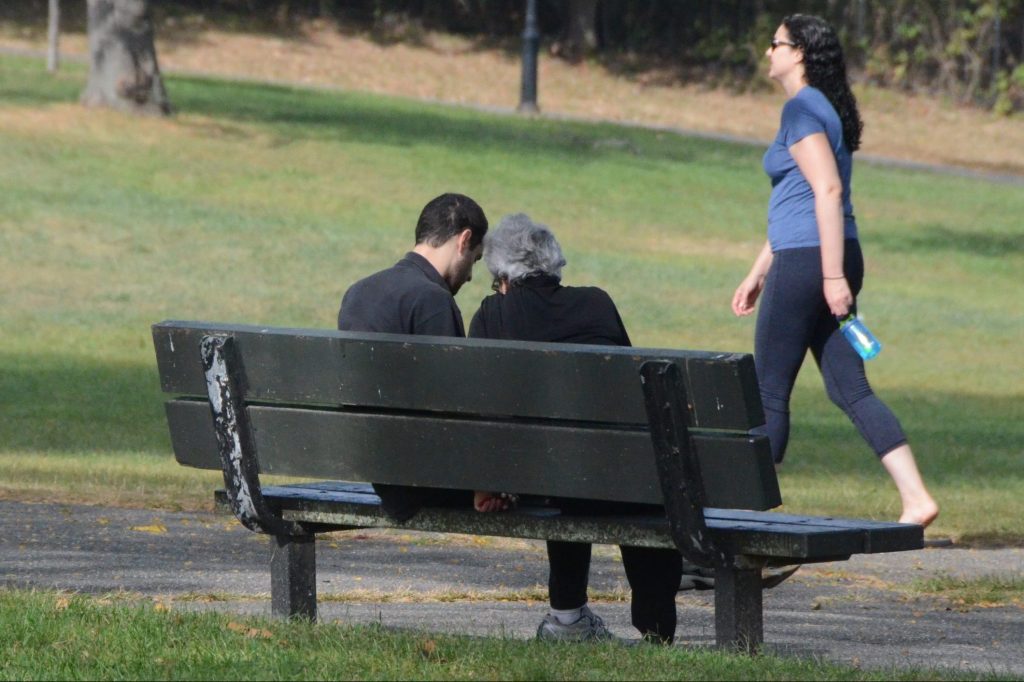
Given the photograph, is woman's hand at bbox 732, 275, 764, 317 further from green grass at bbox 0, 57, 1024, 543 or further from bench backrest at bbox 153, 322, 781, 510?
green grass at bbox 0, 57, 1024, 543

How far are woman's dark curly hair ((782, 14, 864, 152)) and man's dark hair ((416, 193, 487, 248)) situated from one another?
141 cm

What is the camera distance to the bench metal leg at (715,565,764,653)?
477cm

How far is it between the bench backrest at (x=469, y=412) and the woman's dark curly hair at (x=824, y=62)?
7.18 feet

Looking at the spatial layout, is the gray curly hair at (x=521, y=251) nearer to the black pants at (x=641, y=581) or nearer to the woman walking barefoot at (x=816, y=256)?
the black pants at (x=641, y=581)

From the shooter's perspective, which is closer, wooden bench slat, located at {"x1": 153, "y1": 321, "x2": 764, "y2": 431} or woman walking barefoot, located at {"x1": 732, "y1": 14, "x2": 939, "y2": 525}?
wooden bench slat, located at {"x1": 153, "y1": 321, "x2": 764, "y2": 431}

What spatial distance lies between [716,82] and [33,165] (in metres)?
23.5

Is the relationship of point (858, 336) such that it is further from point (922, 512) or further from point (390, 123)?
point (390, 123)

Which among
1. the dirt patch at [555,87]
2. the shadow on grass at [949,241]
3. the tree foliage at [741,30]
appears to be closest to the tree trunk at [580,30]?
the tree foliage at [741,30]

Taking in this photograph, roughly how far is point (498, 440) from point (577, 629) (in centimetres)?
79

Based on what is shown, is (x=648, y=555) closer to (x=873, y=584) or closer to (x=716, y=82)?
(x=873, y=584)

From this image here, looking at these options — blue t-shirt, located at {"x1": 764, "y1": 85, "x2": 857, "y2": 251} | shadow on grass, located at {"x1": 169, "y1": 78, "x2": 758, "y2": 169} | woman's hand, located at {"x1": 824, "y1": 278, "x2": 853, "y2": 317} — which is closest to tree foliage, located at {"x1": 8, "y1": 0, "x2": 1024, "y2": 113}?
shadow on grass, located at {"x1": 169, "y1": 78, "x2": 758, "y2": 169}

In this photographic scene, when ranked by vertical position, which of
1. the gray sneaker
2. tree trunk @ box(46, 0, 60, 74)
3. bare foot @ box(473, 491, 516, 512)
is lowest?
tree trunk @ box(46, 0, 60, 74)

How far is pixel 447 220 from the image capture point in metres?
5.93

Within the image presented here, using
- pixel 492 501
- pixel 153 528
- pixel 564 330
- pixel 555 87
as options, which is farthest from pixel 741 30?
pixel 492 501
